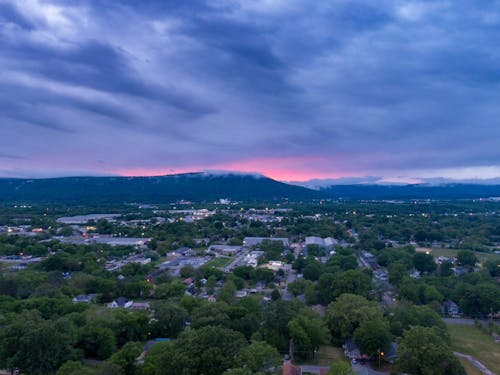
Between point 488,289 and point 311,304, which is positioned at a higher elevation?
point 488,289

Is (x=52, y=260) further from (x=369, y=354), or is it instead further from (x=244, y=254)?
(x=369, y=354)

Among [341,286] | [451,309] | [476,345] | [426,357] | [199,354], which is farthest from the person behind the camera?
[341,286]

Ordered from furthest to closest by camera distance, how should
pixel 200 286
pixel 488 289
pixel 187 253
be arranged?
1. pixel 187 253
2. pixel 200 286
3. pixel 488 289

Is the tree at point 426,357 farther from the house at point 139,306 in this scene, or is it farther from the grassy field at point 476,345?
the house at point 139,306

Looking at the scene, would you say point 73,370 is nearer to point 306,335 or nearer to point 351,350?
point 306,335

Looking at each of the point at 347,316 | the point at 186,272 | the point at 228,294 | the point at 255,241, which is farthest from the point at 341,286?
the point at 255,241

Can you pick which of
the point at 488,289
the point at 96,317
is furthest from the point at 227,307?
the point at 488,289

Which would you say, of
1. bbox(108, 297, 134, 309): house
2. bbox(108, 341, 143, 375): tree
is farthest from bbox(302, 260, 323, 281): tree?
bbox(108, 341, 143, 375): tree
